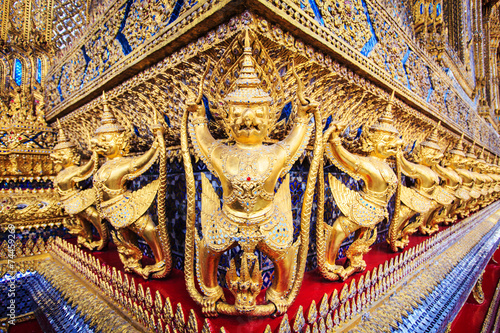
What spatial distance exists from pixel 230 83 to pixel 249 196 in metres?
0.34

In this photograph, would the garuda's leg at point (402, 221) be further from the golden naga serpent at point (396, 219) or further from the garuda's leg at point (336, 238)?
the garuda's leg at point (336, 238)

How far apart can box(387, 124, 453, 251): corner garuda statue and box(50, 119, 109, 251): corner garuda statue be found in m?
1.59

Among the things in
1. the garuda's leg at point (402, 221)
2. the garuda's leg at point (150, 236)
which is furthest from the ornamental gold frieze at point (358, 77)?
the garuda's leg at point (402, 221)

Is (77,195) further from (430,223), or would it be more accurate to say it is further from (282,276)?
(430,223)

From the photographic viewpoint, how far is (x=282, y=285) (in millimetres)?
741

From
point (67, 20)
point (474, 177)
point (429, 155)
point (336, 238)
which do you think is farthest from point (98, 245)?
point (474, 177)

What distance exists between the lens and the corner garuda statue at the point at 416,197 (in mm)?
1349

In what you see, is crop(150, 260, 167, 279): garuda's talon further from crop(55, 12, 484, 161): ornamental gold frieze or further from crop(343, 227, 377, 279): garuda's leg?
crop(343, 227, 377, 279): garuda's leg

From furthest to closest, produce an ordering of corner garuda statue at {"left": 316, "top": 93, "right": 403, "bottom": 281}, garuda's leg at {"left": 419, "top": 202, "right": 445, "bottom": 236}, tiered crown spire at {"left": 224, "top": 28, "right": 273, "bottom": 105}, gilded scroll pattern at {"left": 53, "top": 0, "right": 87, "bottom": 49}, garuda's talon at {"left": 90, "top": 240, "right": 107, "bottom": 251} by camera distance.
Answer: gilded scroll pattern at {"left": 53, "top": 0, "right": 87, "bottom": 49} < garuda's leg at {"left": 419, "top": 202, "right": 445, "bottom": 236} < garuda's talon at {"left": 90, "top": 240, "right": 107, "bottom": 251} < corner garuda statue at {"left": 316, "top": 93, "right": 403, "bottom": 281} < tiered crown spire at {"left": 224, "top": 28, "right": 273, "bottom": 105}

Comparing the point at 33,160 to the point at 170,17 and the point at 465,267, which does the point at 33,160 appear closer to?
the point at 170,17

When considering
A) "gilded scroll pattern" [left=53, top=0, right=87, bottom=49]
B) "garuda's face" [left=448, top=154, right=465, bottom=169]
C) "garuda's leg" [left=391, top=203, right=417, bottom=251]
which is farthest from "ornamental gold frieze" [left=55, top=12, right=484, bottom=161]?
"gilded scroll pattern" [left=53, top=0, right=87, bottom=49]

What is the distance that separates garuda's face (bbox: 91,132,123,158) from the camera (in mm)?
1016

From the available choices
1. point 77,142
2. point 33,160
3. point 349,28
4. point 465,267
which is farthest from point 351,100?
point 33,160

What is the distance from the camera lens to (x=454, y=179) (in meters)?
1.86
